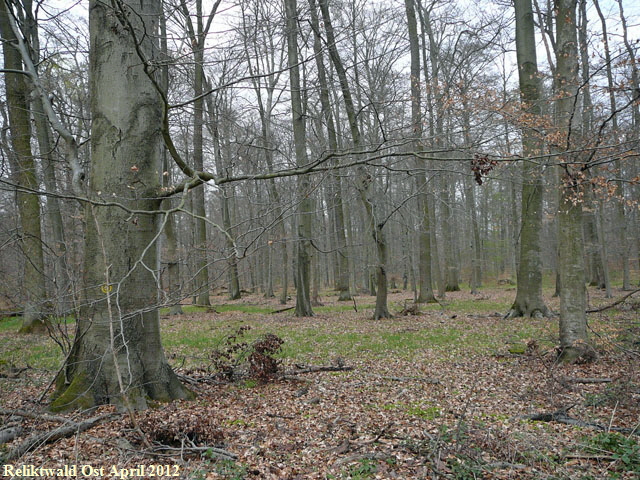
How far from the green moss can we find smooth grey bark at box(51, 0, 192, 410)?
0.04ft

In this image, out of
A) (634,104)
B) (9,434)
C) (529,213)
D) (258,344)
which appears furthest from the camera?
(529,213)

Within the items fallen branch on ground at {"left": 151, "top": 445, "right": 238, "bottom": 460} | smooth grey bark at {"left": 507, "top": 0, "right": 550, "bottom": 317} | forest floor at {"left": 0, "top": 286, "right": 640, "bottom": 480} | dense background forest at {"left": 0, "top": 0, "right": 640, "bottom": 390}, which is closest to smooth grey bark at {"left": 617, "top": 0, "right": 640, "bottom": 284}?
dense background forest at {"left": 0, "top": 0, "right": 640, "bottom": 390}

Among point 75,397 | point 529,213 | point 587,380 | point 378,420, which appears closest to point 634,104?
point 587,380

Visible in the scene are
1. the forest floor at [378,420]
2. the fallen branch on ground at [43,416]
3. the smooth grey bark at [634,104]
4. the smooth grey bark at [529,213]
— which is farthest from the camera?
the smooth grey bark at [529,213]

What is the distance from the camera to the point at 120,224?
4.52 meters

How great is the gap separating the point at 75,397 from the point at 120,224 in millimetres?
1822

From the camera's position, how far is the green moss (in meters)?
4.23

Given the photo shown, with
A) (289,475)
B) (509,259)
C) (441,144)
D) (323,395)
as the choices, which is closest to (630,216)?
(509,259)

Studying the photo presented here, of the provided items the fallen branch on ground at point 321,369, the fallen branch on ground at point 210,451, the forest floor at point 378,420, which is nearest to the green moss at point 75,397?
the forest floor at point 378,420

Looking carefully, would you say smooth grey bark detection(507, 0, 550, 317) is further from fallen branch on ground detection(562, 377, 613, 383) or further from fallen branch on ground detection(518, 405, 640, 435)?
fallen branch on ground detection(518, 405, 640, 435)

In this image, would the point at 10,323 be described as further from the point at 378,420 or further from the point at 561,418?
the point at 561,418

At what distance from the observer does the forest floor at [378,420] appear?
3227 millimetres

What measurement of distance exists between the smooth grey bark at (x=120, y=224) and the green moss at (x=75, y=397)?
12mm

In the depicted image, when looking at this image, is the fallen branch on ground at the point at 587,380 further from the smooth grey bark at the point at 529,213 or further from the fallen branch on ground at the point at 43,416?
the smooth grey bark at the point at 529,213
